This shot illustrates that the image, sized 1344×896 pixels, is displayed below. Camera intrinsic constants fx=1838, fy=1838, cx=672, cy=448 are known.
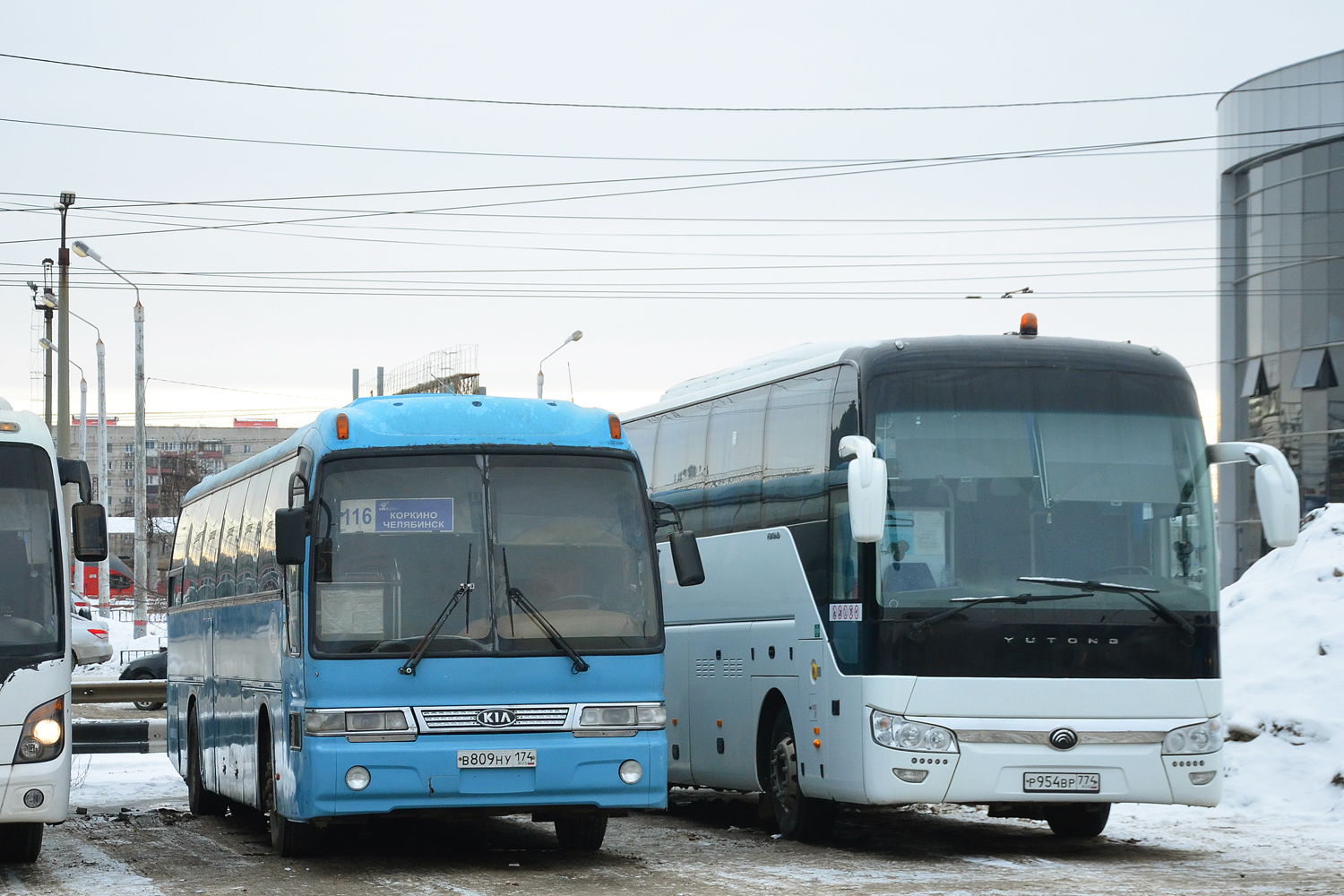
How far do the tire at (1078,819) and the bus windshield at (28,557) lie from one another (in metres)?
6.93

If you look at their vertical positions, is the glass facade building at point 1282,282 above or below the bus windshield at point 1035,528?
above

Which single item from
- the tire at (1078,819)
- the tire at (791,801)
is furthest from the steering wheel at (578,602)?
the tire at (1078,819)

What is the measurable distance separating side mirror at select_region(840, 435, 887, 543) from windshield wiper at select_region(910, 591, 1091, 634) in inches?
26.6

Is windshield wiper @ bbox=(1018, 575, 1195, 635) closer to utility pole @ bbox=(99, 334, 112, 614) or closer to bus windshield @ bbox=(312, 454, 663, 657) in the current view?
bus windshield @ bbox=(312, 454, 663, 657)

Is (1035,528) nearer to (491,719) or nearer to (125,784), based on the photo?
(491,719)

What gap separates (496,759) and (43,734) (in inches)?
107

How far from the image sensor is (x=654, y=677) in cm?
1178

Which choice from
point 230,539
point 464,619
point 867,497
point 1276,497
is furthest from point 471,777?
point 1276,497

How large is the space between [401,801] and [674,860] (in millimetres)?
2107

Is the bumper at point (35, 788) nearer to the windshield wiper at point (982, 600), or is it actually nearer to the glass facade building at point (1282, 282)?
the windshield wiper at point (982, 600)

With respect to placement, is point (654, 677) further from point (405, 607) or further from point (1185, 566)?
point (1185, 566)

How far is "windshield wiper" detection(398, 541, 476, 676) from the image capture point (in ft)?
37.1

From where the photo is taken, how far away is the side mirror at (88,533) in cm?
1145

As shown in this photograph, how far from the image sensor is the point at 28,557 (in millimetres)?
11398
